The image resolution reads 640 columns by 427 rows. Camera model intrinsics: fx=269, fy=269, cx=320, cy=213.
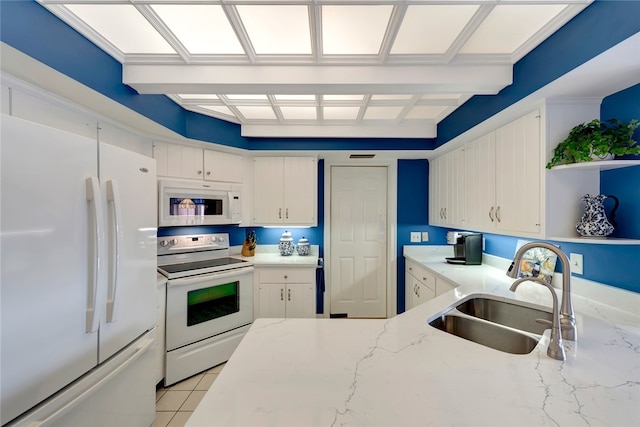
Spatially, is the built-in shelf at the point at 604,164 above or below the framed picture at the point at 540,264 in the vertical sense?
above

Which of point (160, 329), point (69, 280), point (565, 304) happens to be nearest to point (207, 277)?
point (160, 329)

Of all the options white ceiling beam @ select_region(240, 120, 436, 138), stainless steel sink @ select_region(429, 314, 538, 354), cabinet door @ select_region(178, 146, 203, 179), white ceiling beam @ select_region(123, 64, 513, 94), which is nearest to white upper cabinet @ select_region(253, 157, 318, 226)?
white ceiling beam @ select_region(240, 120, 436, 138)

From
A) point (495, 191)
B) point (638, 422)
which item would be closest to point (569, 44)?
point (495, 191)

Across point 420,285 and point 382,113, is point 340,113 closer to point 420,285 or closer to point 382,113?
point 382,113

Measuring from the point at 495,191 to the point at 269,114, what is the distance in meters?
2.16

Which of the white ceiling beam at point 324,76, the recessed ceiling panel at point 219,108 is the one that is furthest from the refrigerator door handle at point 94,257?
the recessed ceiling panel at point 219,108

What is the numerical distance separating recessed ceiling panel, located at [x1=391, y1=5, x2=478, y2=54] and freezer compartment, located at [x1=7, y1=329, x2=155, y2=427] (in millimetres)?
2222

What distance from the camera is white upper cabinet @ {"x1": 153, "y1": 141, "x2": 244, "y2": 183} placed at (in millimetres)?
2584

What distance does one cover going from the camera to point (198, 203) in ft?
9.00

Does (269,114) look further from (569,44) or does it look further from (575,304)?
(575,304)

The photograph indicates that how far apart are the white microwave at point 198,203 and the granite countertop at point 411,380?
5.80 feet

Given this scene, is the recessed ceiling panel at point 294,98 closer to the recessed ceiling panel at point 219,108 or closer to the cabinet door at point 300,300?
the recessed ceiling panel at point 219,108

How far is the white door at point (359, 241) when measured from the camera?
3.66 meters

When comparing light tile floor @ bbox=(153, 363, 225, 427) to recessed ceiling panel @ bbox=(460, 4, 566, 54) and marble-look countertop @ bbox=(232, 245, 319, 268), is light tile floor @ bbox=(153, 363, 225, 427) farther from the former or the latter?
recessed ceiling panel @ bbox=(460, 4, 566, 54)
